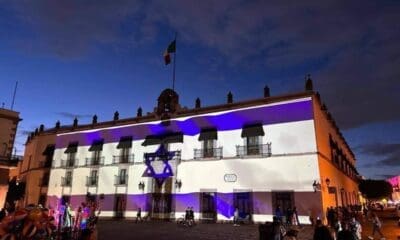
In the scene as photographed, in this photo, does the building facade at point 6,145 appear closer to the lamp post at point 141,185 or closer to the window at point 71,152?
the window at point 71,152

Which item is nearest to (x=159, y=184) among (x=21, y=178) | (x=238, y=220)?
(x=238, y=220)

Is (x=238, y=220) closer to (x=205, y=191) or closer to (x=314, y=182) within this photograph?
(x=205, y=191)

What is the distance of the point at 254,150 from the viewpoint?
75.6ft

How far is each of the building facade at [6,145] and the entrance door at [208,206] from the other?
13945 mm

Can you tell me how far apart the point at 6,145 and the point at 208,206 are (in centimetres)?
1600

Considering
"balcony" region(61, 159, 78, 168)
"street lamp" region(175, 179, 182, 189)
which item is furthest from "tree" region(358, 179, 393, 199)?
"balcony" region(61, 159, 78, 168)

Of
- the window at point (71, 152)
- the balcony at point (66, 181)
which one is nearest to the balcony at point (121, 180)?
the balcony at point (66, 181)

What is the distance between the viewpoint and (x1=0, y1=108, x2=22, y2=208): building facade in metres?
19.9

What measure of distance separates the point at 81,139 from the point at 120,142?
5.97 metres

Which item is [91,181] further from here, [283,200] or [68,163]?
[283,200]

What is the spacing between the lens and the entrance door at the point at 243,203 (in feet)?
72.7

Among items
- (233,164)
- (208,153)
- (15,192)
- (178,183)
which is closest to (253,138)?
(233,164)

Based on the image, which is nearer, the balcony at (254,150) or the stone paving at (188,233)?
the stone paving at (188,233)

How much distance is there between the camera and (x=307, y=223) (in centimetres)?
1998
